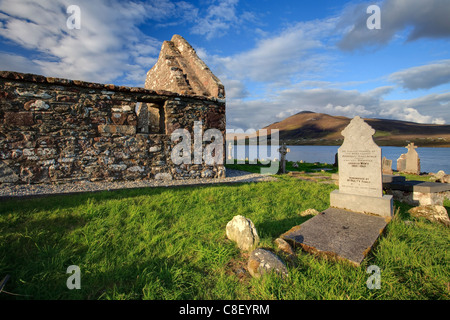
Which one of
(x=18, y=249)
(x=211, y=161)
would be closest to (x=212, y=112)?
(x=211, y=161)

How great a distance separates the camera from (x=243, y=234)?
9.21 feet

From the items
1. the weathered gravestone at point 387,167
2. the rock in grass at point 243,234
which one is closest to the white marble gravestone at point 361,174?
the rock in grass at point 243,234

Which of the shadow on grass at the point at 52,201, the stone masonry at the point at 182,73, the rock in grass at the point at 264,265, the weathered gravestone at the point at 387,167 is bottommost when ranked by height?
the rock in grass at the point at 264,265

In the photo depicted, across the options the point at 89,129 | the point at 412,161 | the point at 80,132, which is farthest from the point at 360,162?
the point at 412,161

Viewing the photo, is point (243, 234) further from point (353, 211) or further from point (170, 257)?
point (353, 211)

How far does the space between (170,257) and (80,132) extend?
17.8 ft

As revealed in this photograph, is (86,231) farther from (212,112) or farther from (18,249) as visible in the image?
(212,112)

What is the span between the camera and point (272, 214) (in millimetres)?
4145

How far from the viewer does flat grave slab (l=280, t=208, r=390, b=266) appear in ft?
8.56

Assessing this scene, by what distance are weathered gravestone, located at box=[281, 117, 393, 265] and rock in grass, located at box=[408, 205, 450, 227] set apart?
84 centimetres

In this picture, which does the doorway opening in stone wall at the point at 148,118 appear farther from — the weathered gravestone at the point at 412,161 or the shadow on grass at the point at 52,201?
the weathered gravestone at the point at 412,161

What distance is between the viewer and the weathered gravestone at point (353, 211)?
2.77 m

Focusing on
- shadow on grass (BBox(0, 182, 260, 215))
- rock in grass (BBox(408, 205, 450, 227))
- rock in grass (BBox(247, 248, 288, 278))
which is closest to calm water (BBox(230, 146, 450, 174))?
rock in grass (BBox(408, 205, 450, 227))
